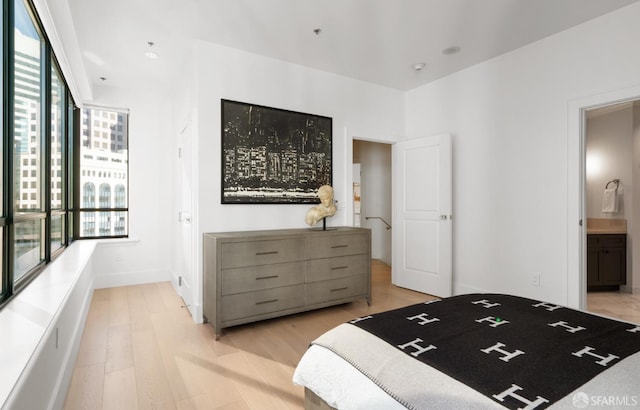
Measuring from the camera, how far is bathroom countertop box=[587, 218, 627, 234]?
14.4 feet

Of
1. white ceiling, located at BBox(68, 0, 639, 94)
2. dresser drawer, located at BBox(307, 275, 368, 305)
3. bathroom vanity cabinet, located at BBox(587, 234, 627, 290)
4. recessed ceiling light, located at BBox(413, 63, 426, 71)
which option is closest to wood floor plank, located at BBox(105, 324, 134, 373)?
dresser drawer, located at BBox(307, 275, 368, 305)

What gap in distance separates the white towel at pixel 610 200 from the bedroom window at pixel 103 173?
22.2ft

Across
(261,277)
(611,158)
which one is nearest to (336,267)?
(261,277)

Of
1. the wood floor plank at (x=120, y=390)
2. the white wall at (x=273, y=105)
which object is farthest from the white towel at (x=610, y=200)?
the wood floor plank at (x=120, y=390)

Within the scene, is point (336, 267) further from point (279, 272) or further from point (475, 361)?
point (475, 361)

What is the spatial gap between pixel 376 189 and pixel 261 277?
12.8ft

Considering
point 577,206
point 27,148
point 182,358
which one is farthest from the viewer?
point 577,206

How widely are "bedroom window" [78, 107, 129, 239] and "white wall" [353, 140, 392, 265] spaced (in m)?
3.96

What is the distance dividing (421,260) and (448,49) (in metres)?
2.51

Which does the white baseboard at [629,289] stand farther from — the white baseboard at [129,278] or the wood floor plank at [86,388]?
the white baseboard at [129,278]

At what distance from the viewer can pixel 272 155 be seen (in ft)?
11.8

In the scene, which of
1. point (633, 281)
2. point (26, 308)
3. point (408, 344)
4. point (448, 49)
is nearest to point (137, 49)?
point (26, 308)

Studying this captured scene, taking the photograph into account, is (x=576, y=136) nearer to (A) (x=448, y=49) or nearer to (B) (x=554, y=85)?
(B) (x=554, y=85)

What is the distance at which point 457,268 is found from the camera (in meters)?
4.07
